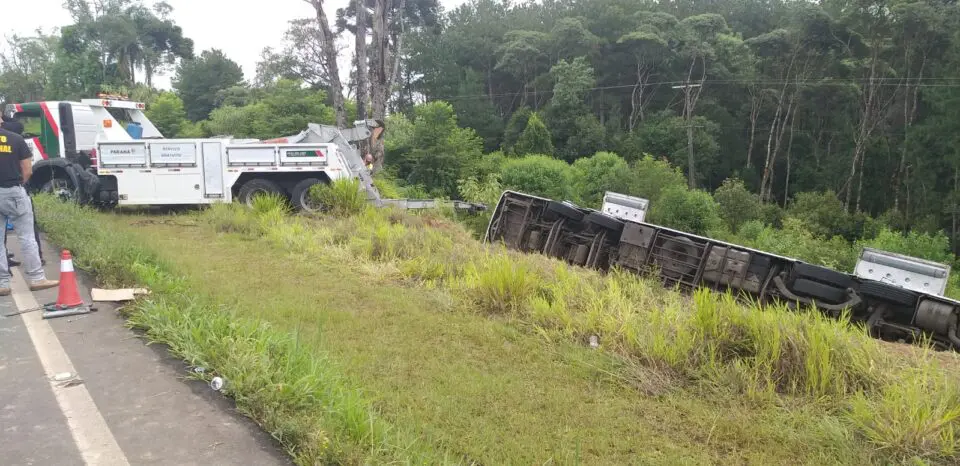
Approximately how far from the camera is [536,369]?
517 centimetres

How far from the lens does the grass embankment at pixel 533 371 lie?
151 inches

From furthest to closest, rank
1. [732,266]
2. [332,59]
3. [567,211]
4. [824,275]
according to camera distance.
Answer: [332,59]
[567,211]
[732,266]
[824,275]

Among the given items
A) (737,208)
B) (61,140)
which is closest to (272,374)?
(61,140)

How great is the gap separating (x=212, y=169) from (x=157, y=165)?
A: 3.68ft

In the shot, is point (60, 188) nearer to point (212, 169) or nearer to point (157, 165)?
point (157, 165)

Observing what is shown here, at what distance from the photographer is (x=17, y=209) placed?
6.88 m

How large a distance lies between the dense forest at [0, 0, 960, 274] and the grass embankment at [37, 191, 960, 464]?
48.5 feet

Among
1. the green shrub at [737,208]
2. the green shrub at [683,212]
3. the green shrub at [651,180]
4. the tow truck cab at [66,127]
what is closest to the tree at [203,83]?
the green shrub at [651,180]

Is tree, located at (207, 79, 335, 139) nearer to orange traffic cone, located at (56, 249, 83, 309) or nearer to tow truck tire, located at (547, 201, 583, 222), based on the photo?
tow truck tire, located at (547, 201, 583, 222)

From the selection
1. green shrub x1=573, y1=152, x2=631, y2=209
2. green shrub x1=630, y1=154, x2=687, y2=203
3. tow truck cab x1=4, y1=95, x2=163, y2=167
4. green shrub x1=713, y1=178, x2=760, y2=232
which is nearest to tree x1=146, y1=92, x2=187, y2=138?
green shrub x1=573, y1=152, x2=631, y2=209

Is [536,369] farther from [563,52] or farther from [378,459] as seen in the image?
[563,52]

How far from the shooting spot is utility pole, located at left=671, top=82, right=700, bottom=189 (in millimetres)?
48000

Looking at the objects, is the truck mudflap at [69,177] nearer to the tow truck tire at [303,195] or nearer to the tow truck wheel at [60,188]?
the tow truck wheel at [60,188]

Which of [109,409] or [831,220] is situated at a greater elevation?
[109,409]
